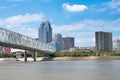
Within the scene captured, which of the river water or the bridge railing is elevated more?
the bridge railing

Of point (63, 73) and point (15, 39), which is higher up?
point (15, 39)

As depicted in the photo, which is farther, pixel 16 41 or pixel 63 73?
pixel 16 41

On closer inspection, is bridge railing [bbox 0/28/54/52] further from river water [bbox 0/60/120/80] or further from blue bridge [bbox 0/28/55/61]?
river water [bbox 0/60/120/80]

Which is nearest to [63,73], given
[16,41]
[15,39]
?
[15,39]

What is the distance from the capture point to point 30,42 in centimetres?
15912

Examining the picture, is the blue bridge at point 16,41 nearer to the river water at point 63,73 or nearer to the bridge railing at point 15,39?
the bridge railing at point 15,39

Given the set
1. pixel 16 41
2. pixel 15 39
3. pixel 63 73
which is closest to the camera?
pixel 63 73

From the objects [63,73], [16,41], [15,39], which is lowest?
[63,73]

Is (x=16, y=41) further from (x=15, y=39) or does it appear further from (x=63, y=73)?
(x=63, y=73)

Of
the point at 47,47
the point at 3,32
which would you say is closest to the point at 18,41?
the point at 3,32

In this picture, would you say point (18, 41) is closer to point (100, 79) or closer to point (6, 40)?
point (6, 40)

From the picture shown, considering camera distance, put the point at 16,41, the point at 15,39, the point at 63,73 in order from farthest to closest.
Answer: the point at 16,41, the point at 15,39, the point at 63,73

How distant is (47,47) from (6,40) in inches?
3090

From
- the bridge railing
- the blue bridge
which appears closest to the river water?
the blue bridge
